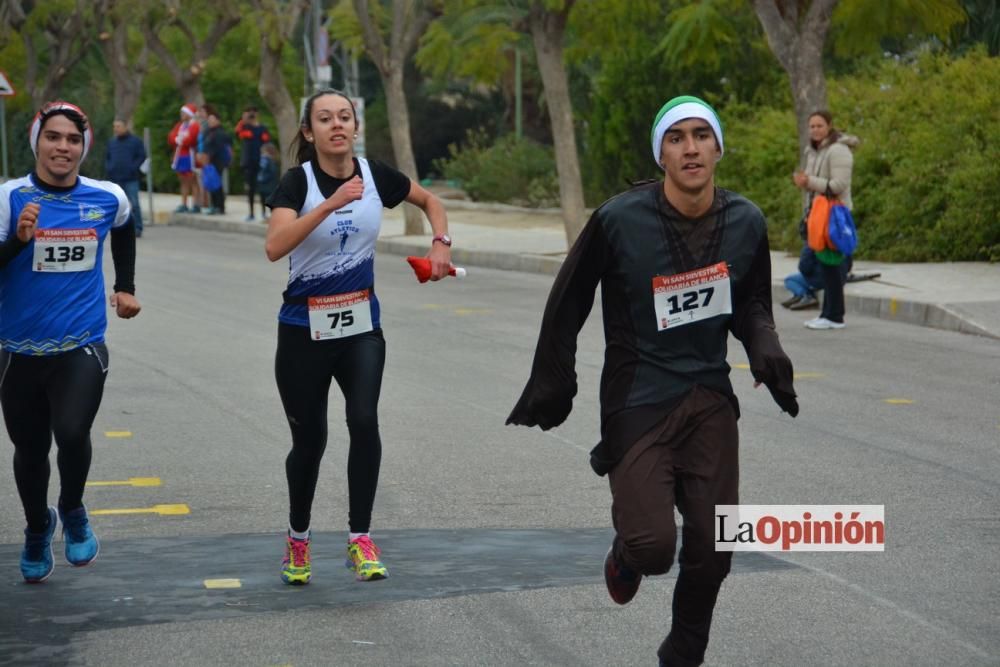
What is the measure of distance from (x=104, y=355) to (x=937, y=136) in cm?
1456

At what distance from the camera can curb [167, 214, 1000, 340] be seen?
50.5ft

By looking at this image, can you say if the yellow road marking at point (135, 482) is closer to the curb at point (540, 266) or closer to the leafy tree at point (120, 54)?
the curb at point (540, 266)

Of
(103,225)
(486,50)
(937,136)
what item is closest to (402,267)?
(486,50)

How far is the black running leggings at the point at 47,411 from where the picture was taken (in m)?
6.34

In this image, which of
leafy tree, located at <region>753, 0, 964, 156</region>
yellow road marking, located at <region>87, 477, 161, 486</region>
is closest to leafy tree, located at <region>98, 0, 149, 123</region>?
leafy tree, located at <region>753, 0, 964, 156</region>

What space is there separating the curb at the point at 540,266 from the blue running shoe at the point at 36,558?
9.85 m

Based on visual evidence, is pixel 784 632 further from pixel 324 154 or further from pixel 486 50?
pixel 486 50

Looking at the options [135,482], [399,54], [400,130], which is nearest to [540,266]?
[400,130]

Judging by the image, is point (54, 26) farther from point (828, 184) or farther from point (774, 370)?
point (774, 370)

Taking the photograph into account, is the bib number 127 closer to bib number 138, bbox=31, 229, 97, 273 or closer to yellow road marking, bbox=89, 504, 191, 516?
bib number 138, bbox=31, 229, 97, 273

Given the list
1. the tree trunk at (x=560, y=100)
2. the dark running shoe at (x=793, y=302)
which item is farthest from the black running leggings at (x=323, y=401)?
the tree trunk at (x=560, y=100)

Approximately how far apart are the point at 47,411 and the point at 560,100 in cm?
1716

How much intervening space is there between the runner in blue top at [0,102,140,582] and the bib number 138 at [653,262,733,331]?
7.72 ft

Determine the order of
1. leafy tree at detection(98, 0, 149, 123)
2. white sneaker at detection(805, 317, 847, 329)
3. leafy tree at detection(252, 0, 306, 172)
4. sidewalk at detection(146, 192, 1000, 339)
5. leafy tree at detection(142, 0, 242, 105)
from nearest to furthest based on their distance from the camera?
white sneaker at detection(805, 317, 847, 329)
sidewalk at detection(146, 192, 1000, 339)
leafy tree at detection(252, 0, 306, 172)
leafy tree at detection(142, 0, 242, 105)
leafy tree at detection(98, 0, 149, 123)
